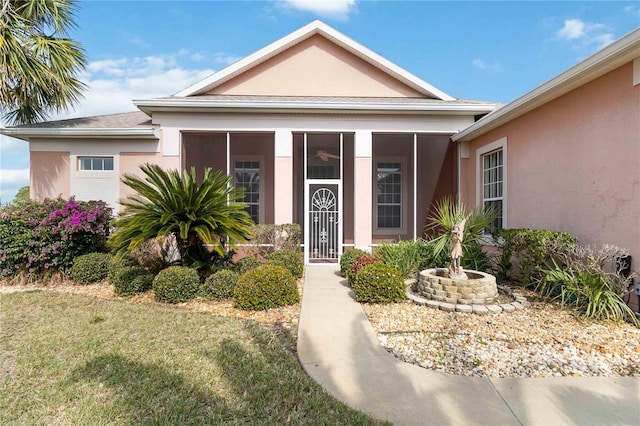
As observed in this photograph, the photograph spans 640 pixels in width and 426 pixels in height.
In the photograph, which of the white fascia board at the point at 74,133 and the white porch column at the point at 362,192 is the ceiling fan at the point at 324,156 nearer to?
the white porch column at the point at 362,192

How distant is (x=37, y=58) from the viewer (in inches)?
290

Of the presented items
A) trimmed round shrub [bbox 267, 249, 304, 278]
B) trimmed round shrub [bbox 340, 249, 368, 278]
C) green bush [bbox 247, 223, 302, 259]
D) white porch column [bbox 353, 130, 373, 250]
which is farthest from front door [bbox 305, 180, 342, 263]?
trimmed round shrub [bbox 267, 249, 304, 278]

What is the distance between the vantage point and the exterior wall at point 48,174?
27.8 feet

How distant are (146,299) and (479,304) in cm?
592

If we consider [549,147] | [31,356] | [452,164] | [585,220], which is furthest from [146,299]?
[452,164]

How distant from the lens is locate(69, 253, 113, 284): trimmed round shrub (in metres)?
6.46

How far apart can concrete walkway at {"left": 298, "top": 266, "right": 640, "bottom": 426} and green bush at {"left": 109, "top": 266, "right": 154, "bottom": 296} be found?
389 centimetres

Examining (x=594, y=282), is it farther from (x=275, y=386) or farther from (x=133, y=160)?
(x=133, y=160)

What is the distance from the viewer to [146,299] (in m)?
5.61

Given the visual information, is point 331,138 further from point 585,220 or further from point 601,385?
point 601,385

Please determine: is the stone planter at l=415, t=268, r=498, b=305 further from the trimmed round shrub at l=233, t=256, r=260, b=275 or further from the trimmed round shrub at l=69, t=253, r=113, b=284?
the trimmed round shrub at l=69, t=253, r=113, b=284

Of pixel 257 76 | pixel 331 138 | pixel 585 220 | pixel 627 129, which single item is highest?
pixel 257 76

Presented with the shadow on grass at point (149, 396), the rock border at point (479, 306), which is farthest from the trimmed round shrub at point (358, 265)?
the shadow on grass at point (149, 396)

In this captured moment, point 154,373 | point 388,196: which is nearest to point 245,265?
point 154,373
